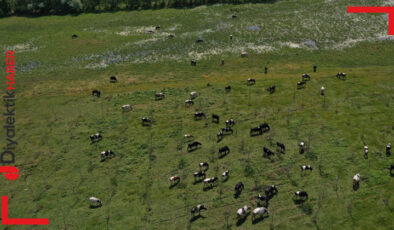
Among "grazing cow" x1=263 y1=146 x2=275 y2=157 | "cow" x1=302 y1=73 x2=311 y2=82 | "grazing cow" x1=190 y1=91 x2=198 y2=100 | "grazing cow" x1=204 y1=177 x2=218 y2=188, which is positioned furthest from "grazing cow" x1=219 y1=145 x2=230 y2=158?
"cow" x1=302 y1=73 x2=311 y2=82

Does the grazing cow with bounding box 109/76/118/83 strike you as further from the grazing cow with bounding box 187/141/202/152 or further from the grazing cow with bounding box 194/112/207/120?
the grazing cow with bounding box 187/141/202/152

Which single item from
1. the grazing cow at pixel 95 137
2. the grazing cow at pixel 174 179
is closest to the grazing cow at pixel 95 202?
the grazing cow at pixel 174 179

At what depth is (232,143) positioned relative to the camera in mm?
39969

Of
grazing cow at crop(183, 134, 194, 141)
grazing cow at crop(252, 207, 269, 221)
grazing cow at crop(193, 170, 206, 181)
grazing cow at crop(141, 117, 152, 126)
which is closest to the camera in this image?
grazing cow at crop(252, 207, 269, 221)

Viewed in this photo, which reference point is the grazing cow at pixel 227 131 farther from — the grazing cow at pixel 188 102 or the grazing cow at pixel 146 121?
the grazing cow at pixel 146 121

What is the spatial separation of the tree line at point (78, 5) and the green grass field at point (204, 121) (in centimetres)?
1248

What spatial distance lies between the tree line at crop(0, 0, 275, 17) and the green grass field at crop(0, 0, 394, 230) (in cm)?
1248

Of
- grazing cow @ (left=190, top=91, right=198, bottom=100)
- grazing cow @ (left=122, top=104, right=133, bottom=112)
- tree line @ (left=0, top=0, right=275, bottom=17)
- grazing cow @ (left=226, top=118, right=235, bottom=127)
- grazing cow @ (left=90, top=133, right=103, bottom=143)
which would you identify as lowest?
grazing cow @ (left=90, top=133, right=103, bottom=143)

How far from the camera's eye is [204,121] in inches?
1775

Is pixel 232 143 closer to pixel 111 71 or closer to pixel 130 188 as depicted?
pixel 130 188

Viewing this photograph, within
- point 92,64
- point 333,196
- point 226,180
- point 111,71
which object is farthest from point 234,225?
point 92,64

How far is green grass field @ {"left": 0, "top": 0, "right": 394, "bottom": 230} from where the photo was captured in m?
31.8

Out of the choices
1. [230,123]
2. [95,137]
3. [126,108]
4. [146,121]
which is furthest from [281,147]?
[126,108]

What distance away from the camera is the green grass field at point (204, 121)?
3184 cm
